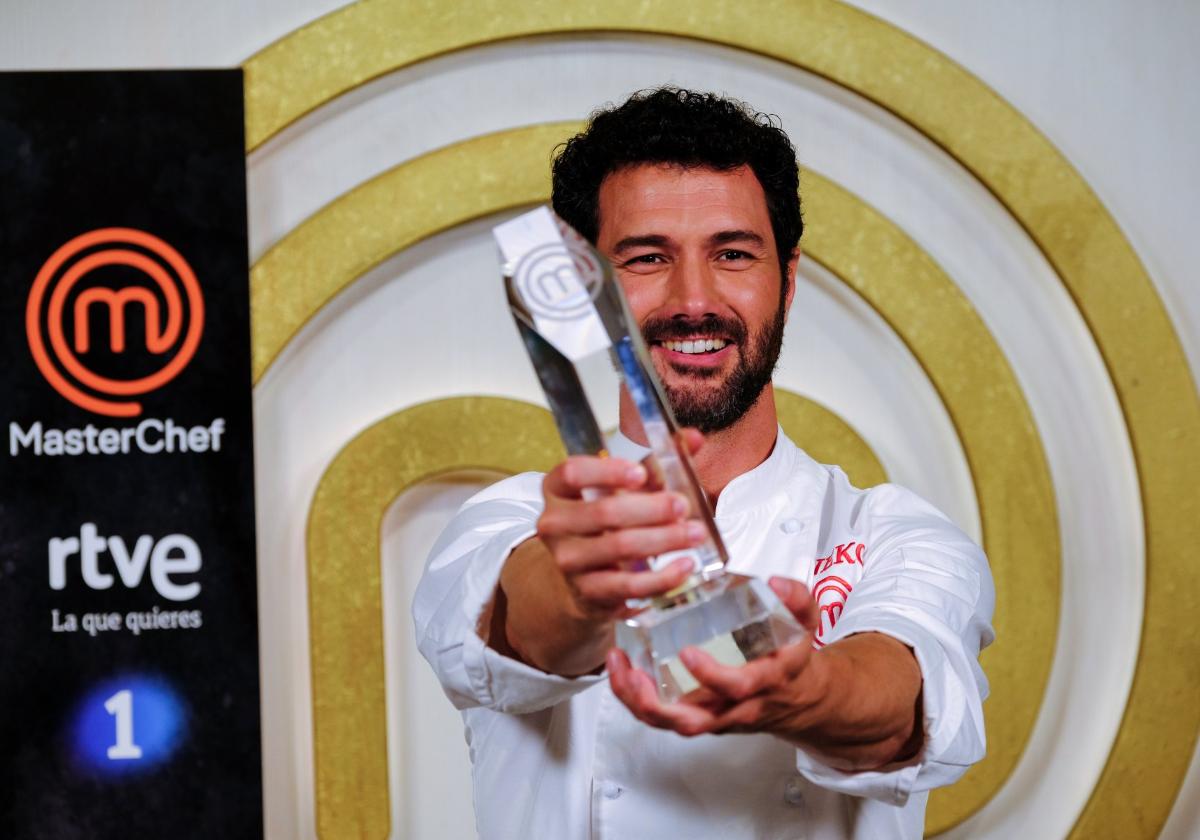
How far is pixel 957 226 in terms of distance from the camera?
166cm

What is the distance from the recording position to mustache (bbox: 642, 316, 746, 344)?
964mm

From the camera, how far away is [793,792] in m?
0.92

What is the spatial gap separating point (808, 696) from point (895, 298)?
1.06 meters

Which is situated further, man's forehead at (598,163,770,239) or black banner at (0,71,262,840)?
black banner at (0,71,262,840)

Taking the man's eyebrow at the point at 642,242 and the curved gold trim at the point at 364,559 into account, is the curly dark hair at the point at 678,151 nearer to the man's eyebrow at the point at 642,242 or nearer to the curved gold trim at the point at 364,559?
the man's eyebrow at the point at 642,242

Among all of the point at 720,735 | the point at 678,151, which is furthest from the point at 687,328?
the point at 720,735

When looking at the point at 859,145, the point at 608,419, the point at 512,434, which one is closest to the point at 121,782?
the point at 512,434

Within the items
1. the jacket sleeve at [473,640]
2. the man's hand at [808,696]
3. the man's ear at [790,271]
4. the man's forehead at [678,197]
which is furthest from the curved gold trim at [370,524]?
the man's hand at [808,696]

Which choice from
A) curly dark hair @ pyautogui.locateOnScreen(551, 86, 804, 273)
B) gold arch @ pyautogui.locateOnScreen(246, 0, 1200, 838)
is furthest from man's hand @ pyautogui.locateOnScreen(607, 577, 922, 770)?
gold arch @ pyautogui.locateOnScreen(246, 0, 1200, 838)

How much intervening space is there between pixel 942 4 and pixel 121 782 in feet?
4.51

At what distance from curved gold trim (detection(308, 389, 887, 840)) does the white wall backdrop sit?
52 millimetres

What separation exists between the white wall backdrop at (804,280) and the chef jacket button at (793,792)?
0.77 m

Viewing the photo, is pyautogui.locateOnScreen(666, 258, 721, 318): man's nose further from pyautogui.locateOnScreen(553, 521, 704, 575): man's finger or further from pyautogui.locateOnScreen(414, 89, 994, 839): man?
pyautogui.locateOnScreen(553, 521, 704, 575): man's finger

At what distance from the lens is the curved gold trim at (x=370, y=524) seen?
1.57 metres
